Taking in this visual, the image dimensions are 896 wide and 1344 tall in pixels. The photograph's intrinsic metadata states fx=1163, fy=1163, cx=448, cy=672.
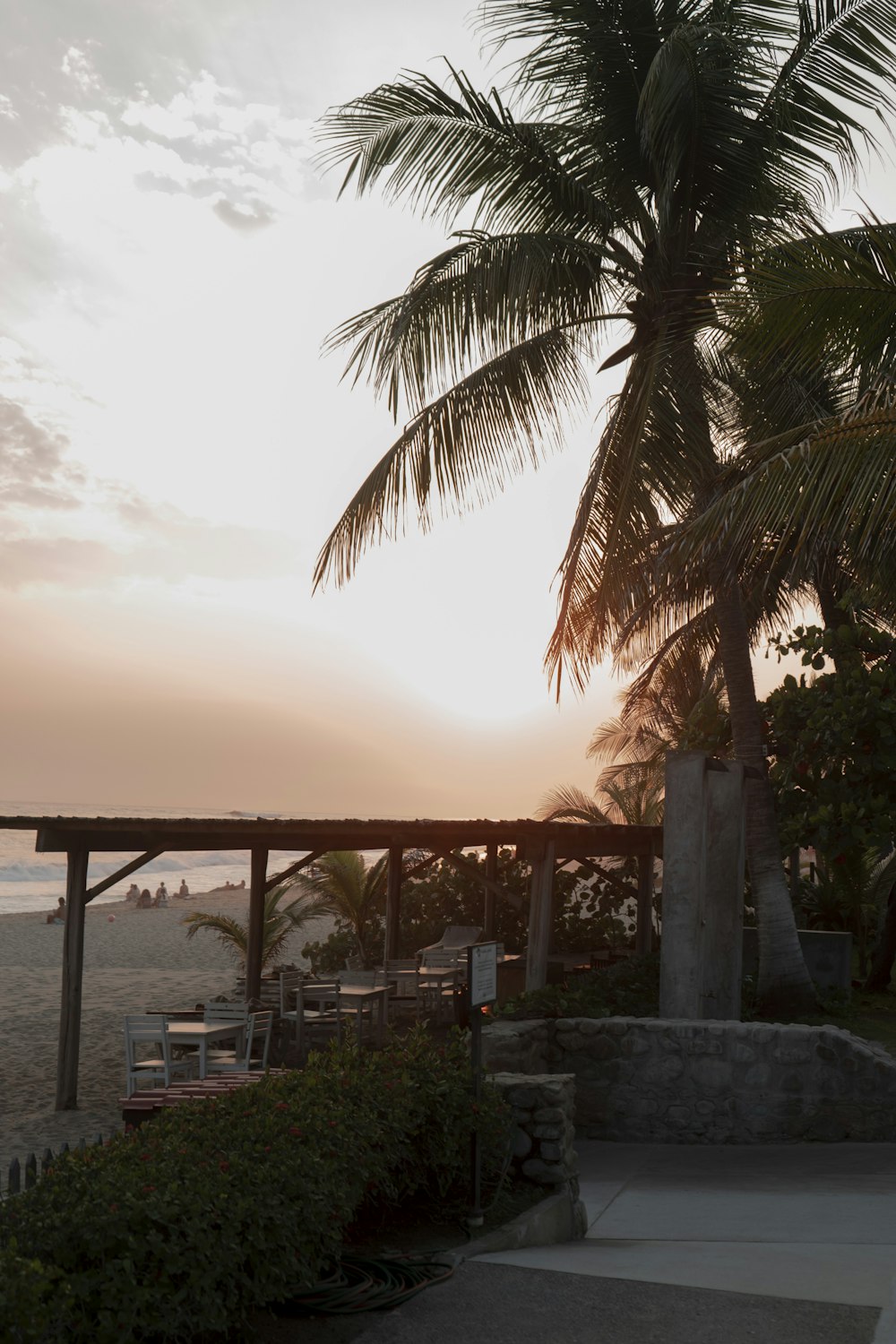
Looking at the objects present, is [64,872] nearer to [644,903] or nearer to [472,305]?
[644,903]

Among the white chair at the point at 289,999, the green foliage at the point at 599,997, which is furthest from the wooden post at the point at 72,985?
the green foliage at the point at 599,997

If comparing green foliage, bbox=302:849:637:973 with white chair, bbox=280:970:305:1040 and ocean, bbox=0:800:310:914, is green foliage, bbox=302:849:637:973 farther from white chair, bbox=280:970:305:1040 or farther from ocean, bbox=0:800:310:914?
ocean, bbox=0:800:310:914

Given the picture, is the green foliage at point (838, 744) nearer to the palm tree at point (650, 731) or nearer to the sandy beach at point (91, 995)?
the palm tree at point (650, 731)

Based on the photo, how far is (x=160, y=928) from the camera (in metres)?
39.9

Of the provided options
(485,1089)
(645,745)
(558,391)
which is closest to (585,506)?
(558,391)

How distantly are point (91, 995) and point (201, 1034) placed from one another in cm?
1270

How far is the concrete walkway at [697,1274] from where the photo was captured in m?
4.26

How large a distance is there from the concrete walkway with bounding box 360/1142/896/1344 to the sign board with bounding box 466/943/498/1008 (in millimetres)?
1125

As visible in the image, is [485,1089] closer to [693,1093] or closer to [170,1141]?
[170,1141]

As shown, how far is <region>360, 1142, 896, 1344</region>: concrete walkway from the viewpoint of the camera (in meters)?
4.26

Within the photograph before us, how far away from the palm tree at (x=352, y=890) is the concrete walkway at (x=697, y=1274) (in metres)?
12.7

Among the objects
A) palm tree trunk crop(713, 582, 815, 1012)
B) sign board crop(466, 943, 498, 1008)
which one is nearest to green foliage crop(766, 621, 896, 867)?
palm tree trunk crop(713, 582, 815, 1012)

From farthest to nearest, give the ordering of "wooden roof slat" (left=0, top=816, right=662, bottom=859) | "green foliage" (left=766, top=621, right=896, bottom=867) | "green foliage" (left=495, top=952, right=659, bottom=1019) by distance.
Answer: "green foliage" (left=766, top=621, right=896, bottom=867) < "wooden roof slat" (left=0, top=816, right=662, bottom=859) < "green foliage" (left=495, top=952, right=659, bottom=1019)

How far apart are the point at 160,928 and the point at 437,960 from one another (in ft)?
86.2
